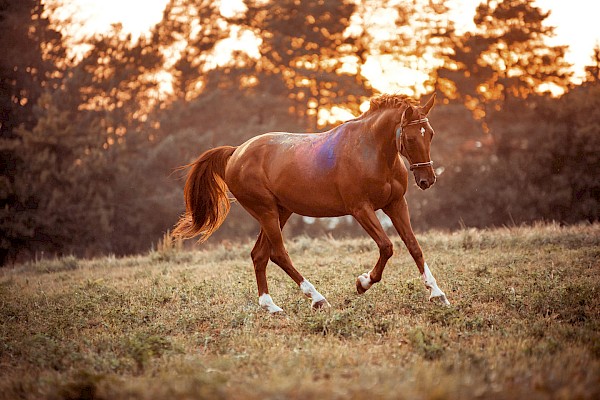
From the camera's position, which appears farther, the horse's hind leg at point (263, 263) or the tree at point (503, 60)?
the tree at point (503, 60)

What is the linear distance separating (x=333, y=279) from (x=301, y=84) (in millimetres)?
23926

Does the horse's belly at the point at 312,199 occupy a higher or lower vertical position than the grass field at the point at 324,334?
higher

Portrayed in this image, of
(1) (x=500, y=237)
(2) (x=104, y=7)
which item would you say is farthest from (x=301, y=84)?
(1) (x=500, y=237)

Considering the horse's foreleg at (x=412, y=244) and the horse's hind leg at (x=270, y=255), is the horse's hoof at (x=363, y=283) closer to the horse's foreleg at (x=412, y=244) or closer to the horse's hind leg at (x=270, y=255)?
the horse's hind leg at (x=270, y=255)

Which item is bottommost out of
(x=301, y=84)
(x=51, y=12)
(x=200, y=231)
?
(x=200, y=231)

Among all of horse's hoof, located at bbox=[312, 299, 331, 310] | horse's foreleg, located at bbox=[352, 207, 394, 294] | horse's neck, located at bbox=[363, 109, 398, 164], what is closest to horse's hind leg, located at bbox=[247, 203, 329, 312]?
horse's hoof, located at bbox=[312, 299, 331, 310]

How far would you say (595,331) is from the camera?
5570mm

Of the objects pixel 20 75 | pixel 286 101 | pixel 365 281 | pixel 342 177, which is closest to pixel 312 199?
pixel 342 177

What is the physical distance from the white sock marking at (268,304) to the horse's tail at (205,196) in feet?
5.78

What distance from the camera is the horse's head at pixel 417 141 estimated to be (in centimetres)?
702

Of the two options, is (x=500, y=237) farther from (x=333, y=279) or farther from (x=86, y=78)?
(x=86, y=78)

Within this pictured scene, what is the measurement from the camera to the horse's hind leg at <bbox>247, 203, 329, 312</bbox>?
7660mm

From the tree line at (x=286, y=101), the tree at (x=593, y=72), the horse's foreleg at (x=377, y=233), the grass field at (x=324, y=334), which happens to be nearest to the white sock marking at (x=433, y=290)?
the grass field at (x=324, y=334)

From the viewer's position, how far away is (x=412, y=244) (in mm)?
7355
